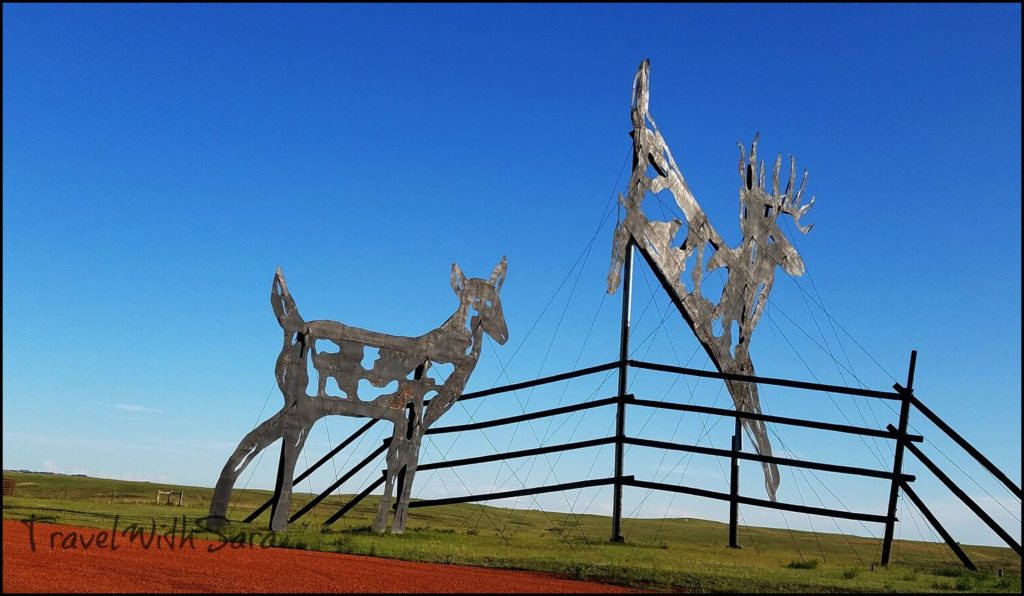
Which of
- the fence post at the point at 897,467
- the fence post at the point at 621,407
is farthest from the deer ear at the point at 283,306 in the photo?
the fence post at the point at 897,467

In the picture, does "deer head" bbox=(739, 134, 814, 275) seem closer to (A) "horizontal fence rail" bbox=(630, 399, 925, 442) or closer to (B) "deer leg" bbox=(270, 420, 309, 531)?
(A) "horizontal fence rail" bbox=(630, 399, 925, 442)

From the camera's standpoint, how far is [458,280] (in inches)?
711

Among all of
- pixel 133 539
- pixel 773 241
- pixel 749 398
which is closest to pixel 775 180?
pixel 773 241

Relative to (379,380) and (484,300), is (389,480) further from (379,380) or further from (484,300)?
(484,300)

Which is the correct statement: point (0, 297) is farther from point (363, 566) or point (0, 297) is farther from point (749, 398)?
point (749, 398)

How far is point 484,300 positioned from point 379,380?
9.04 feet

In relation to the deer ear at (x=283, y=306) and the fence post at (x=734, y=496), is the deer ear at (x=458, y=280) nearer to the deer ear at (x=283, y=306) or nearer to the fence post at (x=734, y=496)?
the deer ear at (x=283, y=306)

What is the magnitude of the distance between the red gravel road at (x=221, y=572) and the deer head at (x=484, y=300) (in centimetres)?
611

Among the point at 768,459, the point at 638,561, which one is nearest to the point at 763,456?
the point at 768,459

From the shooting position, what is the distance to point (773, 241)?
2245 centimetres

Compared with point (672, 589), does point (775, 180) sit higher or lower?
higher

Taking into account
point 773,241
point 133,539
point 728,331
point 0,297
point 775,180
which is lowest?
point 133,539

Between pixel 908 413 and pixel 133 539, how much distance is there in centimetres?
1428

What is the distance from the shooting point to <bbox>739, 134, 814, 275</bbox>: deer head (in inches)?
865
